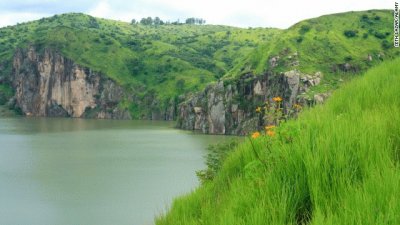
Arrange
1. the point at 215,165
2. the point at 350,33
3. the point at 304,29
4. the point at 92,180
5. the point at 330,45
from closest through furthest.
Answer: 1. the point at 215,165
2. the point at 92,180
3. the point at 330,45
4. the point at 350,33
5. the point at 304,29

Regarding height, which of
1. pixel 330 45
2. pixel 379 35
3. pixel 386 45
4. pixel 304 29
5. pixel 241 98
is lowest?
pixel 241 98

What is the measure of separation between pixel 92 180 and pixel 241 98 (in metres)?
79.1

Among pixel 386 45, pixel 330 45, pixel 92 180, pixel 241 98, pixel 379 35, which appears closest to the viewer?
pixel 92 180

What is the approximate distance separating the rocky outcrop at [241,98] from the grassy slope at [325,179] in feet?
389

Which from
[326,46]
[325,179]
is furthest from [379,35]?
[325,179]

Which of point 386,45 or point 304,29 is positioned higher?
point 304,29

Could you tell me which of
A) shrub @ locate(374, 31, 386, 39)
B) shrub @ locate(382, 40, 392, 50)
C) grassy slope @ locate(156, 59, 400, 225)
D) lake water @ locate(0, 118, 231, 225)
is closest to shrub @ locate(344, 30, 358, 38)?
shrub @ locate(374, 31, 386, 39)

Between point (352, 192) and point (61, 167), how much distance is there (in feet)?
241

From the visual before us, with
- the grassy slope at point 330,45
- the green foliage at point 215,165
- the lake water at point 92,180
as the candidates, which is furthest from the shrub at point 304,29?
the green foliage at point 215,165

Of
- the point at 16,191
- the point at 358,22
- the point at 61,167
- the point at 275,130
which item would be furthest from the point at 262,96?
the point at 275,130

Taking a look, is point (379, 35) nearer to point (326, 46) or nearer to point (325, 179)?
point (326, 46)

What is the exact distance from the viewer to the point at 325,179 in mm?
4492

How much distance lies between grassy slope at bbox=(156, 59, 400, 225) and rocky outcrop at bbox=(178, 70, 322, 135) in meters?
119

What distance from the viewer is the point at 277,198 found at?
180 inches
